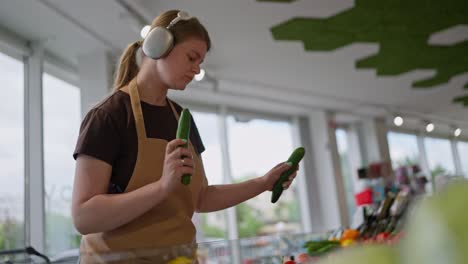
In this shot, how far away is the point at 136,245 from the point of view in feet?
2.50

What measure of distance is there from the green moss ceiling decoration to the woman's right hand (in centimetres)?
327

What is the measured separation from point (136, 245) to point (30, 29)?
298 centimetres

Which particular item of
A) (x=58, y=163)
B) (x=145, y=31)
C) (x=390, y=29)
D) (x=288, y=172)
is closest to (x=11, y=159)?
(x=58, y=163)

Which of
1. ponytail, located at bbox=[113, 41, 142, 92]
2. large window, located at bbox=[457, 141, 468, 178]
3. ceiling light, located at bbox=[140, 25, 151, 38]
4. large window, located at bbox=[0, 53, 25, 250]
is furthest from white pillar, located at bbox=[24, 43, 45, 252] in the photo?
large window, located at bbox=[457, 141, 468, 178]

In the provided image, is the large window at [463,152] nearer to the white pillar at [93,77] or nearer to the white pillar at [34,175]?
the white pillar at [93,77]

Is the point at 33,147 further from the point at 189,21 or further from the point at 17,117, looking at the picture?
the point at 189,21

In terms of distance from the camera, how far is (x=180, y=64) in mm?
921

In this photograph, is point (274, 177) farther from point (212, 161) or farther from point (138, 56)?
point (212, 161)

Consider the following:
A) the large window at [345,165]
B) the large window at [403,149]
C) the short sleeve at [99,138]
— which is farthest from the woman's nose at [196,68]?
the large window at [403,149]

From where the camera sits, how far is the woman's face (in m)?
0.91

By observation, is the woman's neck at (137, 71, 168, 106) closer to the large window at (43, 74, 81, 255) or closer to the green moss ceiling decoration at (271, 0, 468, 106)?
the large window at (43, 74, 81, 255)

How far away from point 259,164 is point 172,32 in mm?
5187

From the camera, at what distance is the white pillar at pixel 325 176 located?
660 centimetres

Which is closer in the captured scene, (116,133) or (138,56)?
(116,133)
